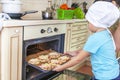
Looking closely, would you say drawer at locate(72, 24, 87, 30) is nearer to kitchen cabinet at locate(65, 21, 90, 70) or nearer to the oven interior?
kitchen cabinet at locate(65, 21, 90, 70)

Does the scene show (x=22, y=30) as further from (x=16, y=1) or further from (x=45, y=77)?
(x=45, y=77)

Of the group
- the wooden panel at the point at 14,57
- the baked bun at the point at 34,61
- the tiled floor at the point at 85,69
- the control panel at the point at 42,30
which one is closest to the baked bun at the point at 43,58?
the baked bun at the point at 34,61

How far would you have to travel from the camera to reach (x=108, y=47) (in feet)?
4.43

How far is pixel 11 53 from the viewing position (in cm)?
138

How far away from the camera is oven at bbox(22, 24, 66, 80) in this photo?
5.05ft

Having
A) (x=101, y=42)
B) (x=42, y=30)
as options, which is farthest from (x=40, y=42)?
(x=101, y=42)

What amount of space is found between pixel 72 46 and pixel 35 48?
61 centimetres

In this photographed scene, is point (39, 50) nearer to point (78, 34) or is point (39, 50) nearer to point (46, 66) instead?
point (46, 66)

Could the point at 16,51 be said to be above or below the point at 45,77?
above

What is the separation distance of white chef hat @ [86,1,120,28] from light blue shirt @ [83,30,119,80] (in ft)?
0.25

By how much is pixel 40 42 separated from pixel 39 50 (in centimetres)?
36

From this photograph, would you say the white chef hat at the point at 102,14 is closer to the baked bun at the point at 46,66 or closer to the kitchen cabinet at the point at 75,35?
the baked bun at the point at 46,66

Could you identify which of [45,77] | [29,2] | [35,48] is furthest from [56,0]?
[45,77]

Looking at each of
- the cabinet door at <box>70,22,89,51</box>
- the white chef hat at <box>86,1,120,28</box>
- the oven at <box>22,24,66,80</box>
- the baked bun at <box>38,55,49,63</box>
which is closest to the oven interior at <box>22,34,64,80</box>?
the oven at <box>22,24,66,80</box>
